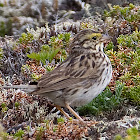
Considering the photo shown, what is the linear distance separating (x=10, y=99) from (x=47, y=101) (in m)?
0.55

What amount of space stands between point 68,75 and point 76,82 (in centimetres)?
15

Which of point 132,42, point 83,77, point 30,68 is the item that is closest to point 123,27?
point 132,42

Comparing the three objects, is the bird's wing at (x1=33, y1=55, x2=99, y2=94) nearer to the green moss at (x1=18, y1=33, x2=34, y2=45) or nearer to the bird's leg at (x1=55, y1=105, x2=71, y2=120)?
the bird's leg at (x1=55, y1=105, x2=71, y2=120)

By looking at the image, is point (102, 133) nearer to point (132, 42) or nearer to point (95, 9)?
point (132, 42)

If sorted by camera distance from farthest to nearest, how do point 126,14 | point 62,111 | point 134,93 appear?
point 126,14 < point 134,93 < point 62,111

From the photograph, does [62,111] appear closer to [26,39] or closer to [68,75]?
[68,75]

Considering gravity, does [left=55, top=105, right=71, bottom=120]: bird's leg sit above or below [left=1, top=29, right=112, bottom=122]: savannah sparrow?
below

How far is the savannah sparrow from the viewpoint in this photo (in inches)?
214

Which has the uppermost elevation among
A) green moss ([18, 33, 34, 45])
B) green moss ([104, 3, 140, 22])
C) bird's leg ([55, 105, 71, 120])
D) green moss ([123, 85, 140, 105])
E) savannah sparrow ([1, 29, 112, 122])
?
green moss ([104, 3, 140, 22])

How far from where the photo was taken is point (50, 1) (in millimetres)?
10367

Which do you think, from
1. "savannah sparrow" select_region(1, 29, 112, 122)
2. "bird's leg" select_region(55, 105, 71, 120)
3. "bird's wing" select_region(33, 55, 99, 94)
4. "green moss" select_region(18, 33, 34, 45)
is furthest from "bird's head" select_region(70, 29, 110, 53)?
"green moss" select_region(18, 33, 34, 45)

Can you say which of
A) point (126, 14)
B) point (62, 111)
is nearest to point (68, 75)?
point (62, 111)

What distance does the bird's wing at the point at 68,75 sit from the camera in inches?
214

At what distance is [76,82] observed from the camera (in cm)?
550
